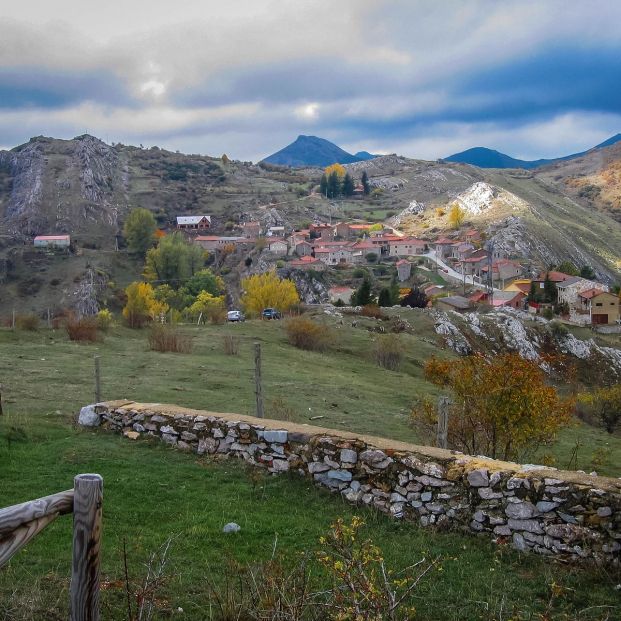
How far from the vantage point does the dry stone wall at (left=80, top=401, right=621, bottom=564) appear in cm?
663

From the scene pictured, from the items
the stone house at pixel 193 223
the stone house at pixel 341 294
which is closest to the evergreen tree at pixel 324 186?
the stone house at pixel 193 223

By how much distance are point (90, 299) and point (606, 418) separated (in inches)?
2993

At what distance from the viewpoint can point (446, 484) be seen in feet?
25.1

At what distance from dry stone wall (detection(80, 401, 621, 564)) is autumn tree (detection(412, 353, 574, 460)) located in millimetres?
3620

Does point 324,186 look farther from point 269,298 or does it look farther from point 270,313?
point 270,313

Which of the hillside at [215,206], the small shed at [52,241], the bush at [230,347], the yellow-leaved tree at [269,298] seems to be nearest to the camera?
the bush at [230,347]

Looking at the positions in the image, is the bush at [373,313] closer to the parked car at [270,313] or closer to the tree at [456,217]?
the parked car at [270,313]

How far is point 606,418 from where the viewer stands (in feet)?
91.5

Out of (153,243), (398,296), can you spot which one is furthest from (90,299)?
(398,296)

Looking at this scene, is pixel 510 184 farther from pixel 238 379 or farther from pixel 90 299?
pixel 238 379

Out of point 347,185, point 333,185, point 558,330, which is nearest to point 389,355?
point 558,330

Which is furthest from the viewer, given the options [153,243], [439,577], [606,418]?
[153,243]

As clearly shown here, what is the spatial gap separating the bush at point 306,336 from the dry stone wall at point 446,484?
25293 mm

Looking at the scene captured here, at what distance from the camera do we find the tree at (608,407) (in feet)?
90.2
